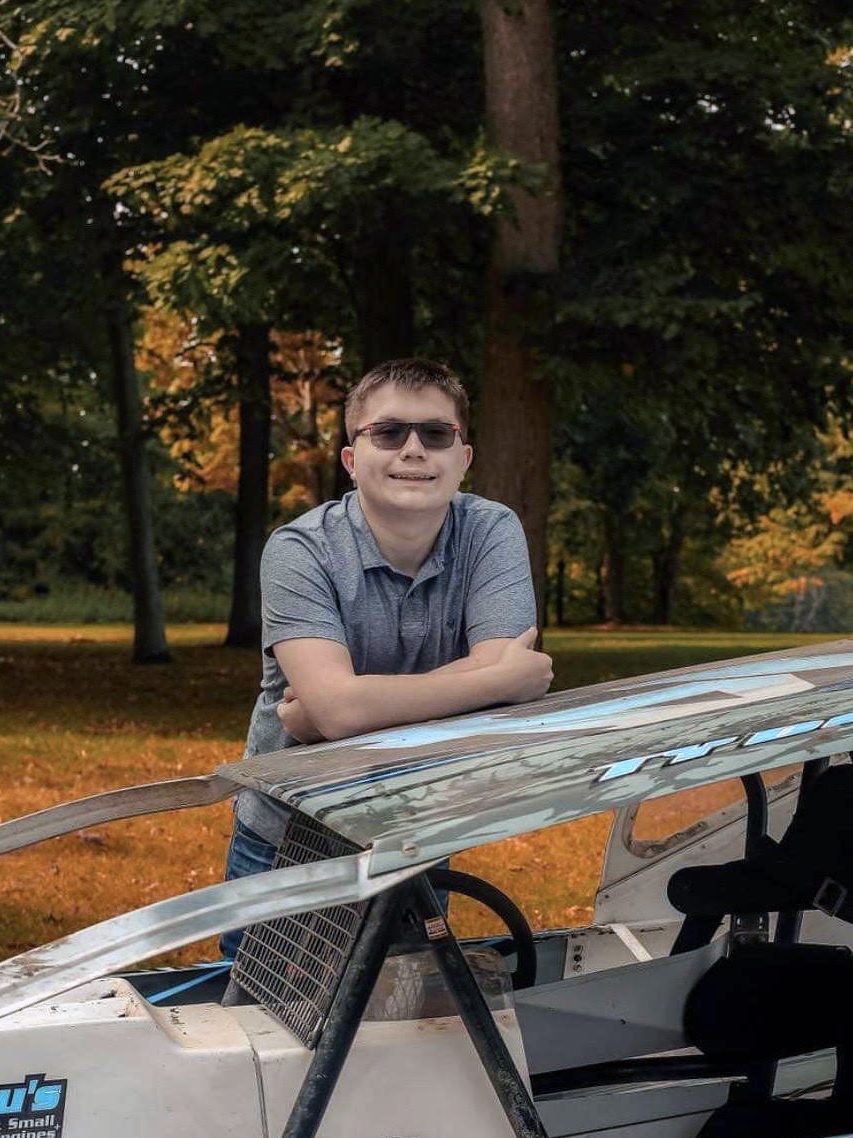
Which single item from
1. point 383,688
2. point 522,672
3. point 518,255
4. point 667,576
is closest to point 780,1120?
point 522,672

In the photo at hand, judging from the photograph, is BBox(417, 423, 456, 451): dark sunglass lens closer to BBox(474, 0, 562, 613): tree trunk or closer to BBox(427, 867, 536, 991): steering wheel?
BBox(427, 867, 536, 991): steering wheel

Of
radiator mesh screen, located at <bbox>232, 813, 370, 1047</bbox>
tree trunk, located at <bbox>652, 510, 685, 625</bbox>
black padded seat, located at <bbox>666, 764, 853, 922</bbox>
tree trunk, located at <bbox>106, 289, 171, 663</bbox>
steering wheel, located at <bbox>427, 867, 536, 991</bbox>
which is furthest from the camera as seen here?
tree trunk, located at <bbox>652, 510, 685, 625</bbox>

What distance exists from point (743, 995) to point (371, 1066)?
1112mm

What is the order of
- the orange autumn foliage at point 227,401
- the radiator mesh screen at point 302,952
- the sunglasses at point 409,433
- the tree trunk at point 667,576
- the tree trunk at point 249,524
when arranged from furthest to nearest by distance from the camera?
the tree trunk at point 667,576
the tree trunk at point 249,524
the orange autumn foliage at point 227,401
the sunglasses at point 409,433
the radiator mesh screen at point 302,952

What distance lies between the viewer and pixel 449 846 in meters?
2.31

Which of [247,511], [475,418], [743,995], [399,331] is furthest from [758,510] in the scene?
[743,995]

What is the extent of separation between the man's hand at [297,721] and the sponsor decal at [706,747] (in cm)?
106

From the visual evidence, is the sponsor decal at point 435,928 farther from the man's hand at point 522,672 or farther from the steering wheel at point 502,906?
the man's hand at point 522,672

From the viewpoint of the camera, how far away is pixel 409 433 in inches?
141

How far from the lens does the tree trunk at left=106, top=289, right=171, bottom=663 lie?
81.6 feet

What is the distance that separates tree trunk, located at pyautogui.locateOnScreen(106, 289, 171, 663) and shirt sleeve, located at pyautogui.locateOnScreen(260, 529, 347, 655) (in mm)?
21221

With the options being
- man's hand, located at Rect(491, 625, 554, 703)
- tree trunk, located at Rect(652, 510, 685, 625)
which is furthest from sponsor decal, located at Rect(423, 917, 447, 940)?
tree trunk, located at Rect(652, 510, 685, 625)

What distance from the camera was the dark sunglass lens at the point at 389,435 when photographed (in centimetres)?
358

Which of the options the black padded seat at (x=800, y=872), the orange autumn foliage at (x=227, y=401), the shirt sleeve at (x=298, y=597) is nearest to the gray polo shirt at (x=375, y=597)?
the shirt sleeve at (x=298, y=597)
